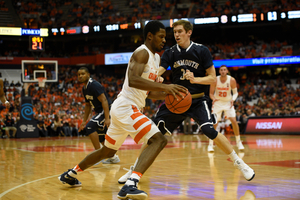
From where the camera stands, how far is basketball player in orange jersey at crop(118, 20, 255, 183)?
5266 millimetres

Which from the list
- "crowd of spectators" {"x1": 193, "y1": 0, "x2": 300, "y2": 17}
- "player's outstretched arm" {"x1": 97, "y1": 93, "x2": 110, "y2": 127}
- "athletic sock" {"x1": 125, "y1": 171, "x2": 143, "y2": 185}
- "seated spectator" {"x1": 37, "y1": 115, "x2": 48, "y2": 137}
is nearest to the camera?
"athletic sock" {"x1": 125, "y1": 171, "x2": 143, "y2": 185}

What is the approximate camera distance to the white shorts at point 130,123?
3967 mm

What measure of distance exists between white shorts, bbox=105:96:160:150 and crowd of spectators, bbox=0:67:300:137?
16.6 metres

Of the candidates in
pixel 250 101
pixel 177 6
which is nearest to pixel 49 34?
pixel 177 6

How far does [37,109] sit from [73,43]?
16.6 m

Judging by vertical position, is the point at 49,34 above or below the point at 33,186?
above

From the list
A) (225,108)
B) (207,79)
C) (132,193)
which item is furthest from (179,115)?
(225,108)

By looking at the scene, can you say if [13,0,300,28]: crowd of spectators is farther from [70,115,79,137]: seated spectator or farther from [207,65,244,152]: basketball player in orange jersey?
[207,65,244,152]: basketball player in orange jersey

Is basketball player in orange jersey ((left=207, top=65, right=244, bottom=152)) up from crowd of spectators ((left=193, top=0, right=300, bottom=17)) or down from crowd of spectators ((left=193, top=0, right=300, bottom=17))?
down

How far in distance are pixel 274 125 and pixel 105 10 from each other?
24400 mm

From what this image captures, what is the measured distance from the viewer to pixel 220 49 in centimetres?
3294

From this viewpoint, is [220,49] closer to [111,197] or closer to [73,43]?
[73,43]

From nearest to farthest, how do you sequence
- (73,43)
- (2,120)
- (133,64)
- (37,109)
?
→ (133,64), (2,120), (37,109), (73,43)

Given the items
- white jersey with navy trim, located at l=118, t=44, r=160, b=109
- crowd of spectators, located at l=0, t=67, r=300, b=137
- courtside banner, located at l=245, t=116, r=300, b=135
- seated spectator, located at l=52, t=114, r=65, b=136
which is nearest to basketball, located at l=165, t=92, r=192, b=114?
white jersey with navy trim, located at l=118, t=44, r=160, b=109
